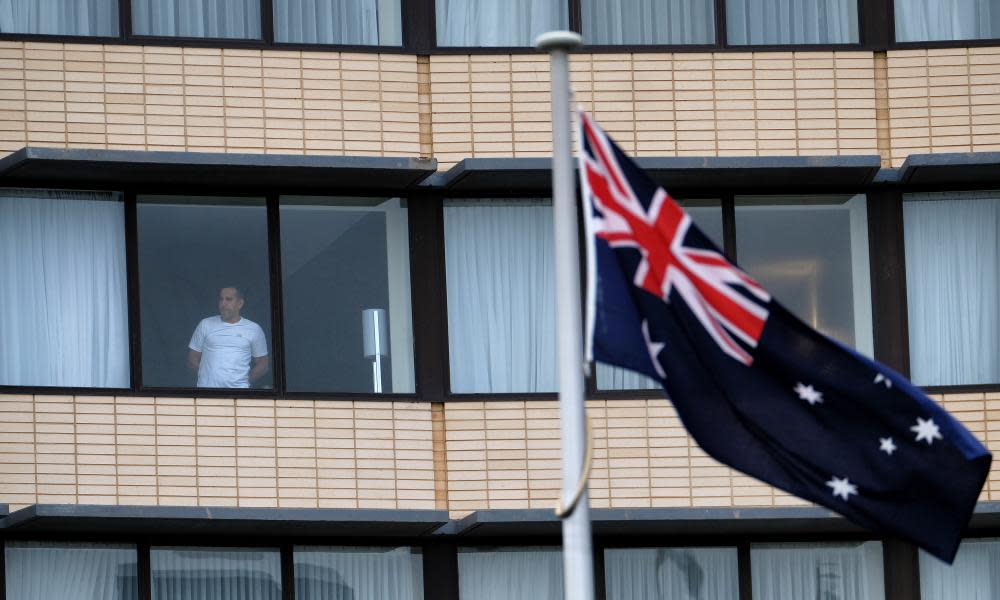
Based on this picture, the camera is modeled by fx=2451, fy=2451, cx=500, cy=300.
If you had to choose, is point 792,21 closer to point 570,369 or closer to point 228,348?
point 228,348

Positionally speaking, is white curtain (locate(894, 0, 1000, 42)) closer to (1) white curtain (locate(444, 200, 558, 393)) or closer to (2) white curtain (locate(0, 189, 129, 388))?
(1) white curtain (locate(444, 200, 558, 393))

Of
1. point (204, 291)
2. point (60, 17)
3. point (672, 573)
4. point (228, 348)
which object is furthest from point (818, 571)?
point (60, 17)

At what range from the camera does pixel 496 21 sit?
22734 millimetres

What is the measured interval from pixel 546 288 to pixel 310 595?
3.57 metres

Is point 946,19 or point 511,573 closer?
point 511,573

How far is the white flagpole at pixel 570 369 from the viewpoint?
1292 centimetres

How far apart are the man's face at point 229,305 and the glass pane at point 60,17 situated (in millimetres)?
2514

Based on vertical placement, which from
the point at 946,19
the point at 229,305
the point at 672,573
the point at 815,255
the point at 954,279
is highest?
the point at 946,19

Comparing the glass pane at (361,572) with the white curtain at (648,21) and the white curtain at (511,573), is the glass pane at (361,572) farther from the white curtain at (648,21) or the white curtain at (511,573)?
the white curtain at (648,21)

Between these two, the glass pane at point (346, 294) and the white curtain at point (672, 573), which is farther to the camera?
the white curtain at point (672, 573)

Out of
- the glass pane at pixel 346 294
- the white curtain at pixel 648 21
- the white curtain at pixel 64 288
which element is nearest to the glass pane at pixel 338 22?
the glass pane at pixel 346 294

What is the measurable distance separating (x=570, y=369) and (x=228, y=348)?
9.41 metres

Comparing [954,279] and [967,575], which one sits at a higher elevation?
[954,279]

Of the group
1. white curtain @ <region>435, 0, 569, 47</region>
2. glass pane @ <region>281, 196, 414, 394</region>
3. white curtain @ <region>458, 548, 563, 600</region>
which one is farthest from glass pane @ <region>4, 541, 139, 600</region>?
white curtain @ <region>435, 0, 569, 47</region>
